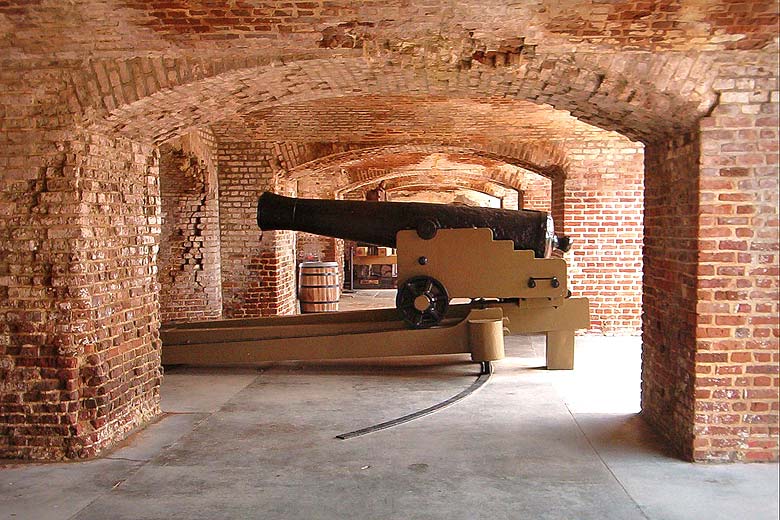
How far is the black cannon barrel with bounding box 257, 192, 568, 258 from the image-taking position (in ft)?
22.1

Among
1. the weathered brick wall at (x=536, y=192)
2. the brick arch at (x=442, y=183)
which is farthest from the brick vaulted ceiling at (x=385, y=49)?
the brick arch at (x=442, y=183)

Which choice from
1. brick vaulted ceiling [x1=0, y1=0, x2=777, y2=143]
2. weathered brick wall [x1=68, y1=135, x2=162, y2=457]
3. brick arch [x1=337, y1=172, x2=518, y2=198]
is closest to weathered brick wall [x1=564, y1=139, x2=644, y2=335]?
brick vaulted ceiling [x1=0, y1=0, x2=777, y2=143]

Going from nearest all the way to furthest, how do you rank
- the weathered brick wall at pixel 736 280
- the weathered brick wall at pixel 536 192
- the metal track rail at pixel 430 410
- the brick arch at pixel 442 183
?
the weathered brick wall at pixel 736 280
the metal track rail at pixel 430 410
the weathered brick wall at pixel 536 192
the brick arch at pixel 442 183

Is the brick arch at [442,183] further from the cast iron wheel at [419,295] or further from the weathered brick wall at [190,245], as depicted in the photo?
the cast iron wheel at [419,295]

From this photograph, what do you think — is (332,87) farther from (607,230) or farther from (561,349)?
(607,230)

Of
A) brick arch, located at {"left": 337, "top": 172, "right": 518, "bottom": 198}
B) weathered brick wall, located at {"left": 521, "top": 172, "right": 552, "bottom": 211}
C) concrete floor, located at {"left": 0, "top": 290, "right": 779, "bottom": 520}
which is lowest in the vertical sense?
concrete floor, located at {"left": 0, "top": 290, "right": 779, "bottom": 520}

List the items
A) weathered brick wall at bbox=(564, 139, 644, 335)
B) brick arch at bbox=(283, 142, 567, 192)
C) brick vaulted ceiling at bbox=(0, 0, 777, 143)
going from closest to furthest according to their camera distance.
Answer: brick vaulted ceiling at bbox=(0, 0, 777, 143)
weathered brick wall at bbox=(564, 139, 644, 335)
brick arch at bbox=(283, 142, 567, 192)

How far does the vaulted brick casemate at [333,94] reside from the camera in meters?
3.85

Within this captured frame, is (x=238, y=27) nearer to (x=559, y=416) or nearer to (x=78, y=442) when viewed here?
(x=78, y=442)

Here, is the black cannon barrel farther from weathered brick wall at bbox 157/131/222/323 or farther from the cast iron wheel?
weathered brick wall at bbox 157/131/222/323

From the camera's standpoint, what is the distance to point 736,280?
12.9ft

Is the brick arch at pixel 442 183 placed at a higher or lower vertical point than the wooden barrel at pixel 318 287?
higher

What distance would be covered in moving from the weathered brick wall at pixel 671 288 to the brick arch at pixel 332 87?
243mm

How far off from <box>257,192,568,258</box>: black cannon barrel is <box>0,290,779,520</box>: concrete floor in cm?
152
